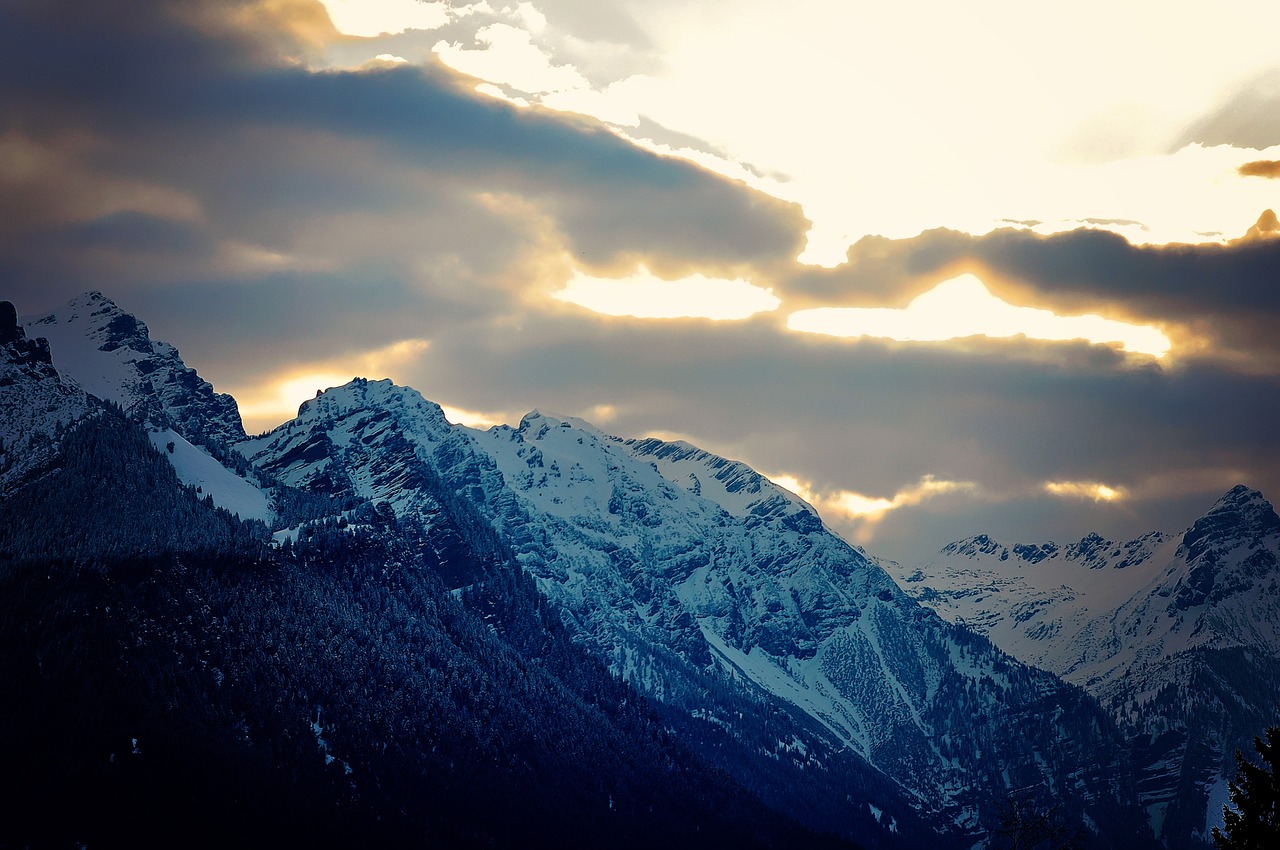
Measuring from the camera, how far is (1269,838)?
66250 millimetres

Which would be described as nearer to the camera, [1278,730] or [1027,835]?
[1278,730]

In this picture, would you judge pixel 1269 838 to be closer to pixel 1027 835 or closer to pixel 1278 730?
pixel 1278 730

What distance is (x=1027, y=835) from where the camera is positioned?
138 meters

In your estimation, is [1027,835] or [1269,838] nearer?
[1269,838]

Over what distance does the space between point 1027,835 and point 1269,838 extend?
7475cm

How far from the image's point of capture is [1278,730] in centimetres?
6512

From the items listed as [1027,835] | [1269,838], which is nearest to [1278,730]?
[1269,838]

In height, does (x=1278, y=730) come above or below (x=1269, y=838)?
above

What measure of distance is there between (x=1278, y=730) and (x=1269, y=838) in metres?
5.33

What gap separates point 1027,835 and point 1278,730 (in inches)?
3047
